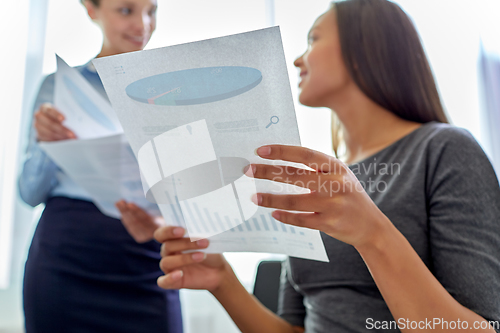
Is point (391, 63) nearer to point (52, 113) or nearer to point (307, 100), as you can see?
point (307, 100)

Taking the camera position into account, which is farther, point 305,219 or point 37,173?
point 37,173

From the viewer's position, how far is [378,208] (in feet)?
1.63

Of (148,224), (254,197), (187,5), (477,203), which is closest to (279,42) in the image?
(254,197)

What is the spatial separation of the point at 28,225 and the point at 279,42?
176 cm

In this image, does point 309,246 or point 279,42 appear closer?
point 279,42

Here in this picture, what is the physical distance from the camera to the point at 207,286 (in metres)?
0.67

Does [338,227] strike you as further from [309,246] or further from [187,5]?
[187,5]

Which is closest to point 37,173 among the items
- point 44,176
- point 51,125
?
point 44,176

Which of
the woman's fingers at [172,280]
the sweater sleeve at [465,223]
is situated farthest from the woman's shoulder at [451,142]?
the woman's fingers at [172,280]

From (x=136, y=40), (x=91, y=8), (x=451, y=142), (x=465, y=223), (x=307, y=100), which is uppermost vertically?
(x=91, y=8)

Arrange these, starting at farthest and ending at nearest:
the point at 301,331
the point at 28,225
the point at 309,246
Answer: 1. the point at 28,225
2. the point at 301,331
3. the point at 309,246

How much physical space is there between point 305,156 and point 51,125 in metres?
0.62

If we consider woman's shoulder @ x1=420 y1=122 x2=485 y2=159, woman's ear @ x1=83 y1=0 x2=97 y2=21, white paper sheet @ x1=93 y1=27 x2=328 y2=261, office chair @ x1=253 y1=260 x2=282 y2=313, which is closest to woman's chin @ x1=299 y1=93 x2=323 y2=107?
woman's shoulder @ x1=420 y1=122 x2=485 y2=159

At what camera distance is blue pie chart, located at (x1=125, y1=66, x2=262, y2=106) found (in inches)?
15.0
